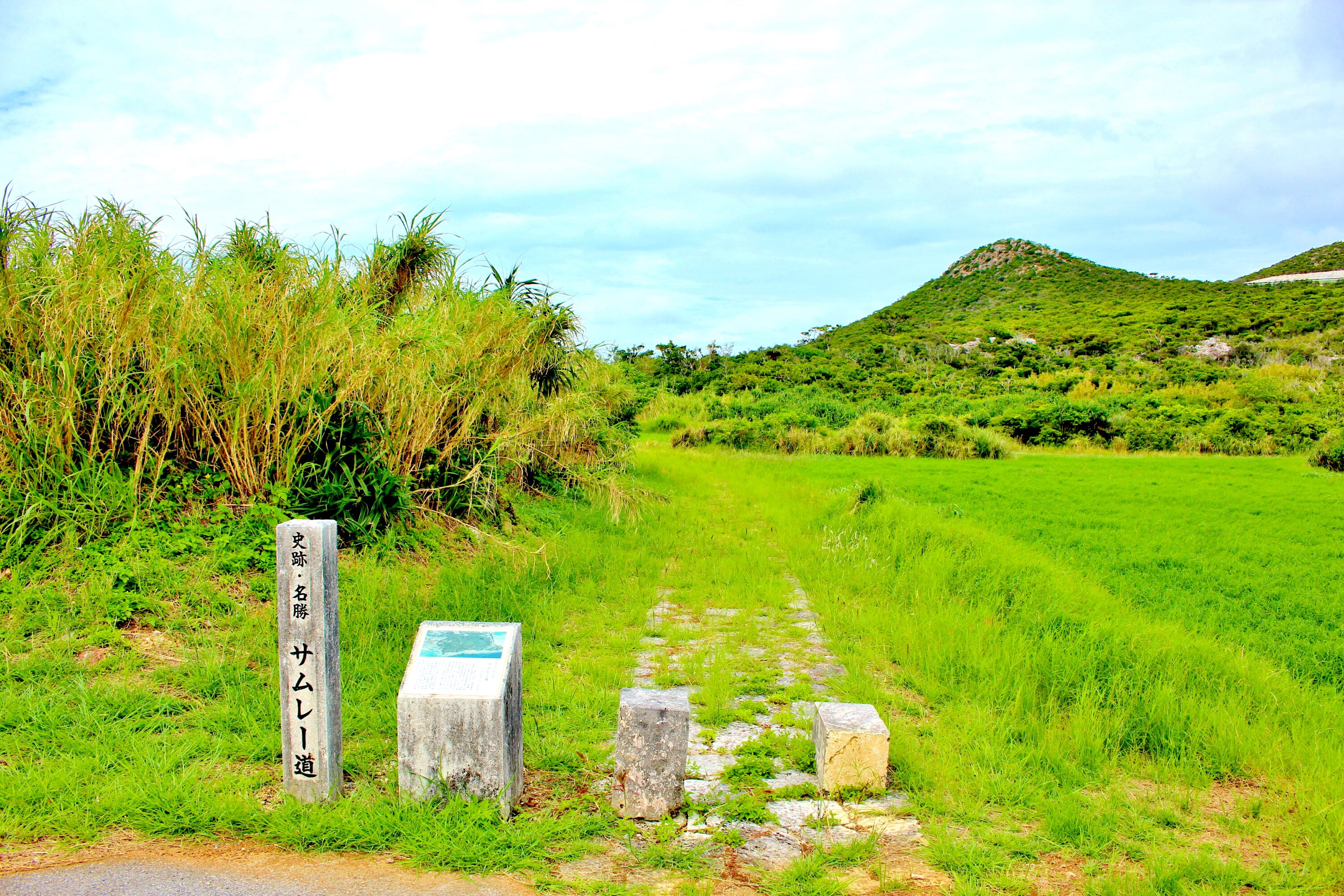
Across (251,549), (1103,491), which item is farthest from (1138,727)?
(1103,491)

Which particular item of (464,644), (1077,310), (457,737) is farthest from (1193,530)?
(1077,310)

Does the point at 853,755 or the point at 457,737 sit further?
the point at 853,755

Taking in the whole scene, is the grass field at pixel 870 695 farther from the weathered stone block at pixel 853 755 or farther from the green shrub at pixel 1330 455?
the green shrub at pixel 1330 455

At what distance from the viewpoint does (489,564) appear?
7.81 meters

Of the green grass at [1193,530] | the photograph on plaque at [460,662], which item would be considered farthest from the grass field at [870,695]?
the photograph on plaque at [460,662]

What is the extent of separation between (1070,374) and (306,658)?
39.9 metres

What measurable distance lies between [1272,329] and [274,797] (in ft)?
163

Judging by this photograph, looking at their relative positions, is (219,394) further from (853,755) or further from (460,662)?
(853,755)

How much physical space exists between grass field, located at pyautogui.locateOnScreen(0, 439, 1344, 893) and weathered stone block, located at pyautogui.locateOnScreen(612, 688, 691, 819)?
0.23m

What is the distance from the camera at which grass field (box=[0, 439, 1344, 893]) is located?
3398 millimetres

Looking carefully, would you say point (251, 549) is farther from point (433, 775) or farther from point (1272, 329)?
point (1272, 329)

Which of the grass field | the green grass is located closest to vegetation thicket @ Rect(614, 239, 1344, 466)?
the green grass

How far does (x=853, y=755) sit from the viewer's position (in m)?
3.80

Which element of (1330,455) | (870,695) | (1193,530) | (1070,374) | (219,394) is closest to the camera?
(870,695)
